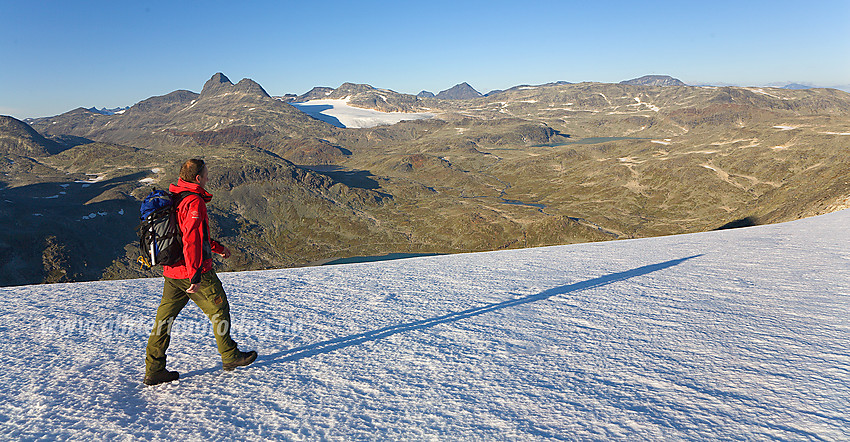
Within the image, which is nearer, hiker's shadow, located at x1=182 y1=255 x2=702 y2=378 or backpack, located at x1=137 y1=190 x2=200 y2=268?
backpack, located at x1=137 y1=190 x2=200 y2=268

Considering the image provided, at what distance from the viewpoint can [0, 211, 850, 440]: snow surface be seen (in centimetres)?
424

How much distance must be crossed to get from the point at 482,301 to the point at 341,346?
303 cm

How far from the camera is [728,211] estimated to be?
12119 cm

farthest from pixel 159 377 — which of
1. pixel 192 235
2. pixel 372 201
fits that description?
pixel 372 201

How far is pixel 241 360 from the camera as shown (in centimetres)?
551

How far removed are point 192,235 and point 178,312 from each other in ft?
3.35

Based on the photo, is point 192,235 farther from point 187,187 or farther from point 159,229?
point 187,187

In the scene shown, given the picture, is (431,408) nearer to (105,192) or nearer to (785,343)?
(785,343)

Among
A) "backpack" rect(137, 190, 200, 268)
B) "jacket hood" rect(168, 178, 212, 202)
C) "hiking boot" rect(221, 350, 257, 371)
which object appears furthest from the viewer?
"hiking boot" rect(221, 350, 257, 371)

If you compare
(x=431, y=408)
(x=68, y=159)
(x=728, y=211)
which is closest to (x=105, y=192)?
(x=68, y=159)

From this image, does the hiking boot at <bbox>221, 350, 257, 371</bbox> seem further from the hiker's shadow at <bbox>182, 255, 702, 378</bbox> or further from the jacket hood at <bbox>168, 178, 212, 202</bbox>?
the jacket hood at <bbox>168, 178, 212, 202</bbox>

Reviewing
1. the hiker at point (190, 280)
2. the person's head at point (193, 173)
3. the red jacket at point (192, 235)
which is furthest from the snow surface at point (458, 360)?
the person's head at point (193, 173)

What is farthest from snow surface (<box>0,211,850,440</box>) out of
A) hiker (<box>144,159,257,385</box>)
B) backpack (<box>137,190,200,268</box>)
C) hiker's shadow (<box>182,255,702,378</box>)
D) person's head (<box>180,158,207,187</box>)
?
person's head (<box>180,158,207,187</box>)

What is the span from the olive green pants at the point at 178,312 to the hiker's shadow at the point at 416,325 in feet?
1.41
